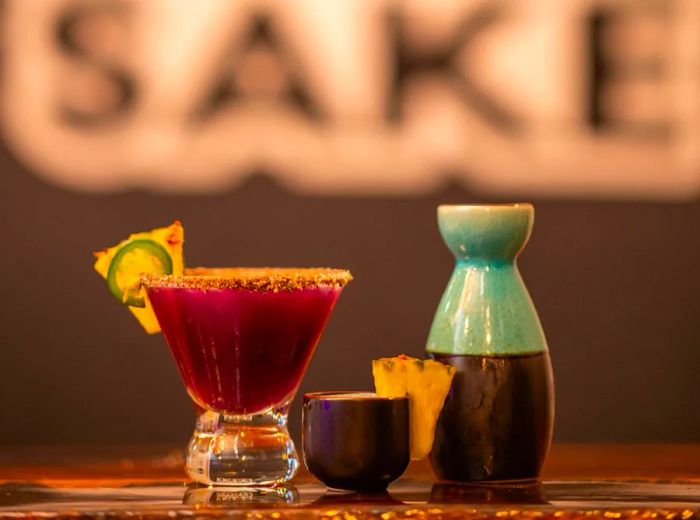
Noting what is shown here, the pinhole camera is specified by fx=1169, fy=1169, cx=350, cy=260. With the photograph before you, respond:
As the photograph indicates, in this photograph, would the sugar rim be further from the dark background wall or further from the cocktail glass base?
the dark background wall

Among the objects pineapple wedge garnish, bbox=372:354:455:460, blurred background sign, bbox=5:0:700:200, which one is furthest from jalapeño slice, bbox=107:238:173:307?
blurred background sign, bbox=5:0:700:200

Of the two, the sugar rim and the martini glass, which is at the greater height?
the sugar rim

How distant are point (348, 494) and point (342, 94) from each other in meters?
1.72

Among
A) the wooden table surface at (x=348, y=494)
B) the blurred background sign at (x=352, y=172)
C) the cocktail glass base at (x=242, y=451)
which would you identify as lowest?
the wooden table surface at (x=348, y=494)

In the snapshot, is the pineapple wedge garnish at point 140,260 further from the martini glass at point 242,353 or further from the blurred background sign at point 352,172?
the blurred background sign at point 352,172

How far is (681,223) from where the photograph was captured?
289 centimetres

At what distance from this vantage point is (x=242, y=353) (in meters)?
1.23

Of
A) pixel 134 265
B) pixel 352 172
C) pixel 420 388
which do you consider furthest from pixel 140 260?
pixel 352 172

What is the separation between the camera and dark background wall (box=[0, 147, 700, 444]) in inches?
112

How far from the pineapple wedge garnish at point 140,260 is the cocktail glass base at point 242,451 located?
168 millimetres

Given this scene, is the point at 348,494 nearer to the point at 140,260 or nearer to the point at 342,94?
the point at 140,260

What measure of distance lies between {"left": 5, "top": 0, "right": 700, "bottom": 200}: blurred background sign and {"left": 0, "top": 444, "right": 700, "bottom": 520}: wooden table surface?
4.55ft

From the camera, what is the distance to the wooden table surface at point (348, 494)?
1109 millimetres

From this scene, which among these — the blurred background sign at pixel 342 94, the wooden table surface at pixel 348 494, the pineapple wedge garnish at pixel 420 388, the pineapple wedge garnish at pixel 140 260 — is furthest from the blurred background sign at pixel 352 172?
the pineapple wedge garnish at pixel 420 388
